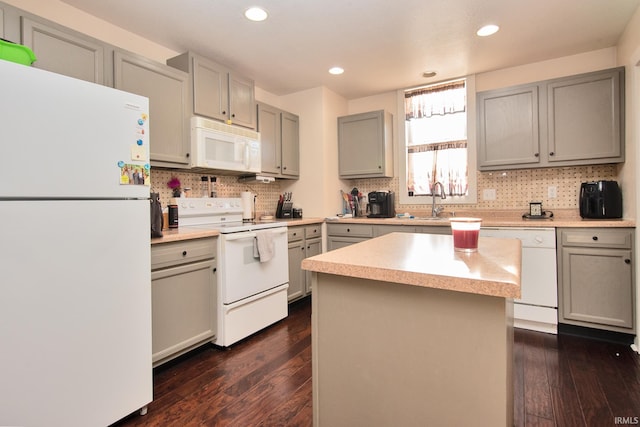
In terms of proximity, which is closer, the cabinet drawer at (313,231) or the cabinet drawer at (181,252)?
the cabinet drawer at (181,252)

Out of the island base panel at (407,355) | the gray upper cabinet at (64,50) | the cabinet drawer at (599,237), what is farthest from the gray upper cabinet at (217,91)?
the cabinet drawer at (599,237)

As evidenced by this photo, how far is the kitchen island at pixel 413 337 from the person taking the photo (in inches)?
33.8

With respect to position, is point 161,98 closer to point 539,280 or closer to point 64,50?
point 64,50

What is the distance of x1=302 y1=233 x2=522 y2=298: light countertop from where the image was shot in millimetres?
829

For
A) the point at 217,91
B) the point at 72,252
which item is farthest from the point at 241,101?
the point at 72,252

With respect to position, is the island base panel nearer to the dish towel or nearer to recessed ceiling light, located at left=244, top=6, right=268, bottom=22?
the dish towel

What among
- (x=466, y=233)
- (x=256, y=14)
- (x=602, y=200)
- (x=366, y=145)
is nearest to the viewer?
(x=466, y=233)

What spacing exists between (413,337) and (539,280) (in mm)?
2209

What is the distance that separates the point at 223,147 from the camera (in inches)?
109

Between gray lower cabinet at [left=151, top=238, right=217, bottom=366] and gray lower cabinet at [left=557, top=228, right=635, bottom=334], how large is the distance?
2.73m

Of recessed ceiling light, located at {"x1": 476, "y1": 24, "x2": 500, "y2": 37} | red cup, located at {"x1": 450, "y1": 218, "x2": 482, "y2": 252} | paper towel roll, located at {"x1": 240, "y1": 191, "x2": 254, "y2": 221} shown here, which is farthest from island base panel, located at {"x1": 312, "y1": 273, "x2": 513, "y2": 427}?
recessed ceiling light, located at {"x1": 476, "y1": 24, "x2": 500, "y2": 37}

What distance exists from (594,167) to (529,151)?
1.92 feet

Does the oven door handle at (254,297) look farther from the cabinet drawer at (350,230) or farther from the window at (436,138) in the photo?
the window at (436,138)

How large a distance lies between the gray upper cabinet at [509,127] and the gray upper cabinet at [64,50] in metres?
3.12
